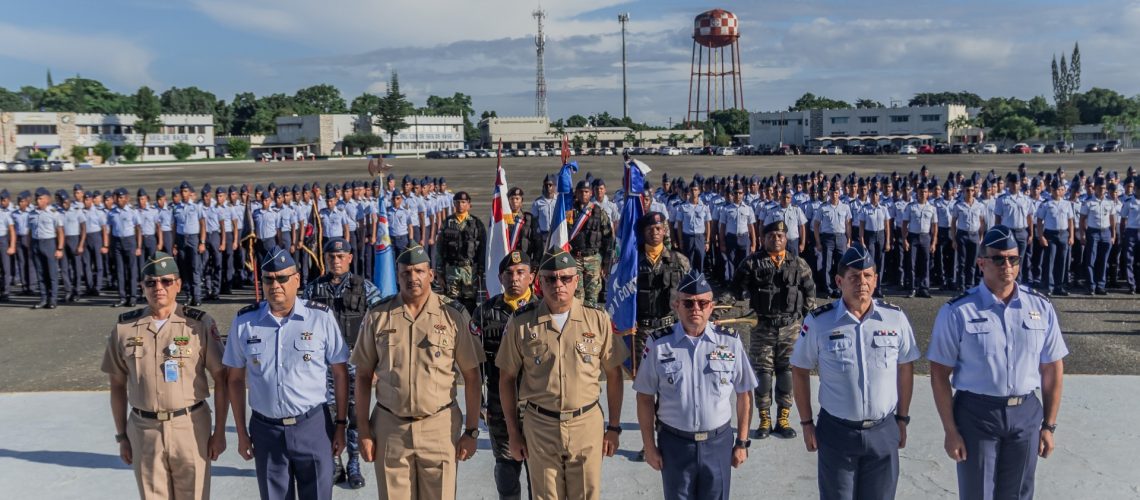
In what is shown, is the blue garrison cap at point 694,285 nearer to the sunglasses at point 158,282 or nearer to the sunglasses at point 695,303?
the sunglasses at point 695,303

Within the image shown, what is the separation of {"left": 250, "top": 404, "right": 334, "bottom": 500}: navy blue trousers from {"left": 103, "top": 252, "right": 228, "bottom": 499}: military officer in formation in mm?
271

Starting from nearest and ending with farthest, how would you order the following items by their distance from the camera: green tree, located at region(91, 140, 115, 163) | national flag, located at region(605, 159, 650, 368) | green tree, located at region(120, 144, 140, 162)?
Result: 1. national flag, located at region(605, 159, 650, 368)
2. green tree, located at region(91, 140, 115, 163)
3. green tree, located at region(120, 144, 140, 162)

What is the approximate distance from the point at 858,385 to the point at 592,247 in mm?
5586

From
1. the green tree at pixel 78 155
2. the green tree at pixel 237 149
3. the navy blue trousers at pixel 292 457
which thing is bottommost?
the navy blue trousers at pixel 292 457

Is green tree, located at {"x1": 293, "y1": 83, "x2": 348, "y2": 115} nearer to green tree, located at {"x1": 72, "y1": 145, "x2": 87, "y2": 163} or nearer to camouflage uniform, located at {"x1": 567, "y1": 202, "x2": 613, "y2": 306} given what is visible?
green tree, located at {"x1": 72, "y1": 145, "x2": 87, "y2": 163}

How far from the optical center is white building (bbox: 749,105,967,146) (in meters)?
98.8

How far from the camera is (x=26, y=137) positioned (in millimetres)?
82812

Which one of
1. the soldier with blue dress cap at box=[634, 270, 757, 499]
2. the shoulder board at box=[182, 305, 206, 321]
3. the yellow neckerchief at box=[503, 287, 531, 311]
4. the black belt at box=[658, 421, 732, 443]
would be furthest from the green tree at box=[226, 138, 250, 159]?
the black belt at box=[658, 421, 732, 443]

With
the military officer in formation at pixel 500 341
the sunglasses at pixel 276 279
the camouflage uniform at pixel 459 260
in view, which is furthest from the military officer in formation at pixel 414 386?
the camouflage uniform at pixel 459 260

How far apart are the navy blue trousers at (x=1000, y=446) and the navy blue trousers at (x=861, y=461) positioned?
A: 17.4 inches

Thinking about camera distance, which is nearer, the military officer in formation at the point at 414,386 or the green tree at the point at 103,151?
the military officer in formation at the point at 414,386

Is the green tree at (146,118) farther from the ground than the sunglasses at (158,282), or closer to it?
farther from the ground

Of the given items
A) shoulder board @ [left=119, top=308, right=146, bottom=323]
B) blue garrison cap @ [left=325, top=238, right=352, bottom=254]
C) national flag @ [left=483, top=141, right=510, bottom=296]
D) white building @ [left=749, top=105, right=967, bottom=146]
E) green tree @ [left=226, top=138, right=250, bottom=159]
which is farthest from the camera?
white building @ [left=749, top=105, right=967, bottom=146]

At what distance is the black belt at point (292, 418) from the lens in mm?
4195
